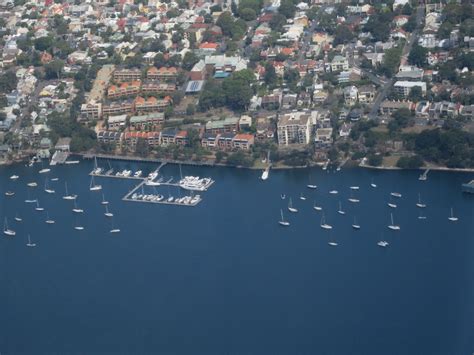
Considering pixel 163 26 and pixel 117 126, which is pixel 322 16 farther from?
pixel 117 126

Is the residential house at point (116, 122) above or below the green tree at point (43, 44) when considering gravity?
below

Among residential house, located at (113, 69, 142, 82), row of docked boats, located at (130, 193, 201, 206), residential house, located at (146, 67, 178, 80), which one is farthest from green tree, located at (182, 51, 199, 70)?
row of docked boats, located at (130, 193, 201, 206)

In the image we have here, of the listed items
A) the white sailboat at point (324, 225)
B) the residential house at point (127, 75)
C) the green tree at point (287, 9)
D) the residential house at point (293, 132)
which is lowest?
the white sailboat at point (324, 225)

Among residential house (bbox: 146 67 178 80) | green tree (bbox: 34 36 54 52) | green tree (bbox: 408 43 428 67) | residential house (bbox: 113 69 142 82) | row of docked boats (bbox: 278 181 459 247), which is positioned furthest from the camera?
green tree (bbox: 34 36 54 52)

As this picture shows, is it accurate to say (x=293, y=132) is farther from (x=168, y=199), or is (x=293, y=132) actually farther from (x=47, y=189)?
(x=47, y=189)

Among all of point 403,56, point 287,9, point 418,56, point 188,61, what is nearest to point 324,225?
point 418,56

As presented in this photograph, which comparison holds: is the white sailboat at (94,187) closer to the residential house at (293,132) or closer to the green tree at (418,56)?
the residential house at (293,132)

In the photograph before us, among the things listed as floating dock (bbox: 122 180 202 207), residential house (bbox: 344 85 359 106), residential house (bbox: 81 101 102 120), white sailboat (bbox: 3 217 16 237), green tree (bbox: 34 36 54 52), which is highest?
green tree (bbox: 34 36 54 52)

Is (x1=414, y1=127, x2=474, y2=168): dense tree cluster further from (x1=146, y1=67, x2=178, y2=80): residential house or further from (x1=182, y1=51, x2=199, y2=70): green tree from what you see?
(x1=182, y1=51, x2=199, y2=70): green tree

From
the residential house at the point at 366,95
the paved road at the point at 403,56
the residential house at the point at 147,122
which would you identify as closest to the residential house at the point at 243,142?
the residential house at the point at 147,122
